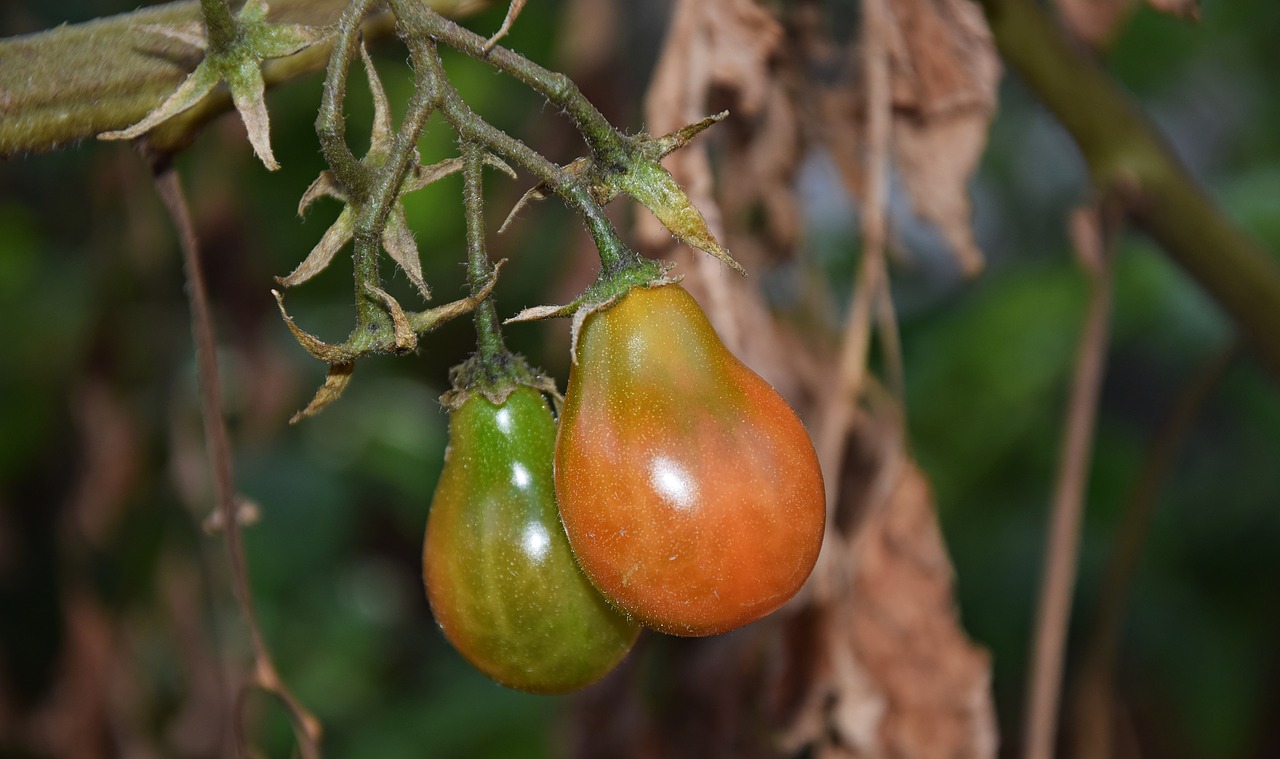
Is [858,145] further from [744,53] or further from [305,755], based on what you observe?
[305,755]

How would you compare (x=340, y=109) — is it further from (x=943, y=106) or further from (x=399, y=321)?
(x=943, y=106)

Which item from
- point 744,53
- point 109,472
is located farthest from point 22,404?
point 744,53

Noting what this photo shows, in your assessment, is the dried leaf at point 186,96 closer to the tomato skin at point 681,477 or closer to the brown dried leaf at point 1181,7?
the tomato skin at point 681,477

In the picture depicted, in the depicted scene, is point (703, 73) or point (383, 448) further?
point (383, 448)

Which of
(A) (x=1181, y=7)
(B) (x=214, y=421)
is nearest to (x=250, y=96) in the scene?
(B) (x=214, y=421)

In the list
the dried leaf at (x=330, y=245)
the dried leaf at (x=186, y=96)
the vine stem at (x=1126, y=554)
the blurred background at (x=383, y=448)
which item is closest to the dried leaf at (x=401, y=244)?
the dried leaf at (x=330, y=245)

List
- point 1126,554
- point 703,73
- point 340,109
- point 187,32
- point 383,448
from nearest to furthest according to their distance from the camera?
point 340,109 → point 187,32 → point 703,73 → point 1126,554 → point 383,448

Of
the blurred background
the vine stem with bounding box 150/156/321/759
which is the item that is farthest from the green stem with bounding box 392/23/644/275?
the blurred background
